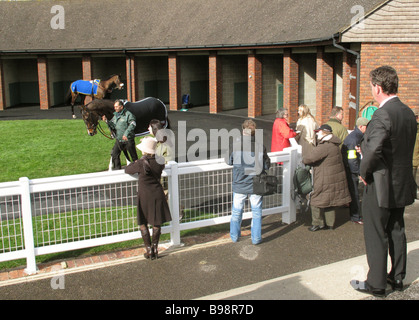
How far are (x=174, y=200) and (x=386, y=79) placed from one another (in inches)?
133

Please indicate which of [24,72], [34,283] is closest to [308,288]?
[34,283]

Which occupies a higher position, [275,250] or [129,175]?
[129,175]

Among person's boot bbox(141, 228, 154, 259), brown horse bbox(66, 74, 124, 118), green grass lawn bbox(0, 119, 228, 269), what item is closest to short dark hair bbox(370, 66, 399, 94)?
person's boot bbox(141, 228, 154, 259)

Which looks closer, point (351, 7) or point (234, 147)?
point (234, 147)

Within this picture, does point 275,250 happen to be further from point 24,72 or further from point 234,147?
point 24,72

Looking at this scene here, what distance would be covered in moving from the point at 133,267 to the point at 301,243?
8.00 feet

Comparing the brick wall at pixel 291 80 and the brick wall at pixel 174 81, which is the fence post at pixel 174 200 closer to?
the brick wall at pixel 291 80

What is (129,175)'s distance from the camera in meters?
7.07

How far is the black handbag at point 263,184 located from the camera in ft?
23.7

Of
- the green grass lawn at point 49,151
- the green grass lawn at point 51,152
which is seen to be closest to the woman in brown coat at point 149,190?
the green grass lawn at point 51,152

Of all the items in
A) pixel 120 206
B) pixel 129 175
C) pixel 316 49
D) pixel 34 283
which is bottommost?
pixel 34 283

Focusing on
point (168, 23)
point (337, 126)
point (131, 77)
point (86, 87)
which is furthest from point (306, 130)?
point (131, 77)

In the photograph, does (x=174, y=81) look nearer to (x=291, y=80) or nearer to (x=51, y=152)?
(x=291, y=80)

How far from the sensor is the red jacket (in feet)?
31.2
